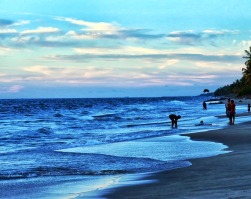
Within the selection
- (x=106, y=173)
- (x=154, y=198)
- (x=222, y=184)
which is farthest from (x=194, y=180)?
(x=106, y=173)

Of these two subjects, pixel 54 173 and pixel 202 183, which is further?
pixel 54 173

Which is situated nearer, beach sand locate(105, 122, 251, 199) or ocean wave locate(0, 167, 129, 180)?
beach sand locate(105, 122, 251, 199)

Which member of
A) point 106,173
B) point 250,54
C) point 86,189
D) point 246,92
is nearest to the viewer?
point 86,189

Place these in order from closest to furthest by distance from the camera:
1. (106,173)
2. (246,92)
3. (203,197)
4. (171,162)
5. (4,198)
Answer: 1. (203,197)
2. (4,198)
3. (106,173)
4. (171,162)
5. (246,92)

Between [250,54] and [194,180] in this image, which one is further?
[250,54]

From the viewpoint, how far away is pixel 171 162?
13289 millimetres

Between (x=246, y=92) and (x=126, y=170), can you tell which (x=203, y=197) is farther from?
(x=246, y=92)

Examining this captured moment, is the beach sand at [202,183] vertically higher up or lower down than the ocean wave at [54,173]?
higher up

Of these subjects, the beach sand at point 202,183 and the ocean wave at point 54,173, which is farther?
the ocean wave at point 54,173

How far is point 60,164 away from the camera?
13.5 meters

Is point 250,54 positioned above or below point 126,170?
above

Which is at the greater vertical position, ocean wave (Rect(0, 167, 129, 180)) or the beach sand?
the beach sand

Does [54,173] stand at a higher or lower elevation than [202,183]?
lower

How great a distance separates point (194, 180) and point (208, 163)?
9.35 feet
